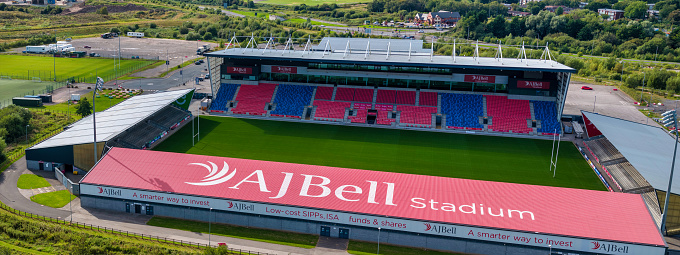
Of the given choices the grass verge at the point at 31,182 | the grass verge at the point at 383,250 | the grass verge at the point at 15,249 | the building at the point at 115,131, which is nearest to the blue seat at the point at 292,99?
the building at the point at 115,131

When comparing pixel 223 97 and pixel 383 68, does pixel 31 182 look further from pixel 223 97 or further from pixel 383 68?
pixel 383 68

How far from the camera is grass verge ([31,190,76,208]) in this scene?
45.3m

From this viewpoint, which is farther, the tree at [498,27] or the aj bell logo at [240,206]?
the tree at [498,27]

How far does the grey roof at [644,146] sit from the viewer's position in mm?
44781

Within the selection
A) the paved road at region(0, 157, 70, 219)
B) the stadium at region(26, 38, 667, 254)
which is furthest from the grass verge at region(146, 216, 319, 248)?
the paved road at region(0, 157, 70, 219)

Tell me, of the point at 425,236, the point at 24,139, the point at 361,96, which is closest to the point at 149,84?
the point at 24,139

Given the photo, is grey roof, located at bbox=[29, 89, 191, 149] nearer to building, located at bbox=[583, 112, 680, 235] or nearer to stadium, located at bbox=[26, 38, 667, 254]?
stadium, located at bbox=[26, 38, 667, 254]

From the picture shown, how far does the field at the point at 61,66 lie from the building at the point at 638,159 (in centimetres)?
8430

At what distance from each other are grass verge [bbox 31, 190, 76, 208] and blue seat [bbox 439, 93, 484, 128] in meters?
47.1

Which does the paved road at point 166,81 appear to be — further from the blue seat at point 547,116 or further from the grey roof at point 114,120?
the blue seat at point 547,116

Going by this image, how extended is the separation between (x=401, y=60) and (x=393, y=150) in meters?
17.2

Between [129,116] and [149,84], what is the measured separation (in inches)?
1389

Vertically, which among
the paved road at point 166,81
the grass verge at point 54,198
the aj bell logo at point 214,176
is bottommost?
the grass verge at point 54,198

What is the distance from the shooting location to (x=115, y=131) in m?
55.2
